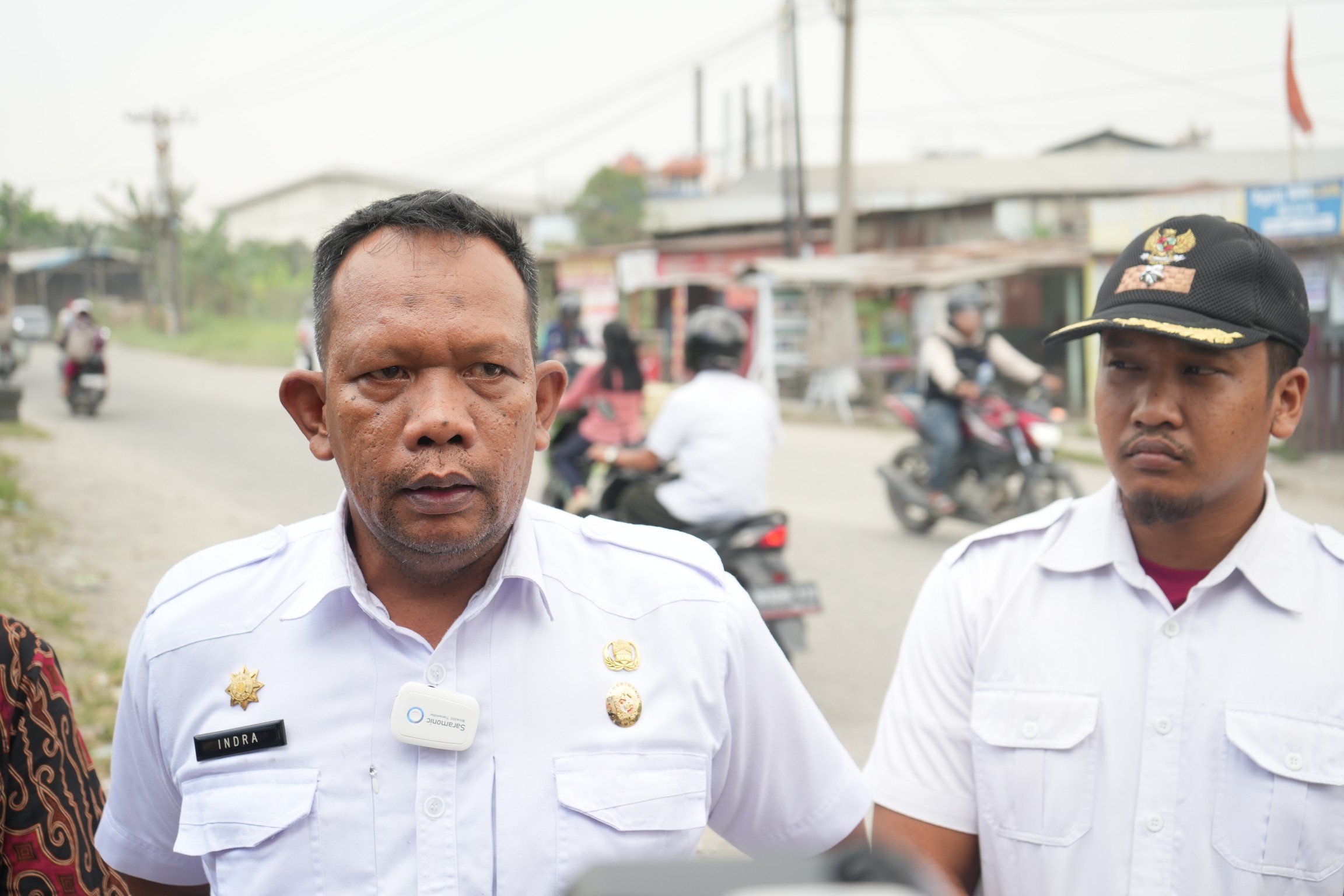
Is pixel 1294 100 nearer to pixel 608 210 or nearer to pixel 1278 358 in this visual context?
pixel 1278 358

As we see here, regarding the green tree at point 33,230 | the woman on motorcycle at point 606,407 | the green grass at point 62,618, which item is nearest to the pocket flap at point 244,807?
the green grass at point 62,618

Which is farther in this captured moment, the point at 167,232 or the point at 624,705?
the point at 167,232

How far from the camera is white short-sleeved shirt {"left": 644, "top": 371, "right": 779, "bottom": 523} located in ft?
17.5

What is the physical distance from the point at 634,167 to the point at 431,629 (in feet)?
156

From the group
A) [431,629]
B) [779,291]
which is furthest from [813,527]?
[779,291]

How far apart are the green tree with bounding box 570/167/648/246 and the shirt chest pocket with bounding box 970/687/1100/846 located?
33939mm

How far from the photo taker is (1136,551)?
1.90 meters

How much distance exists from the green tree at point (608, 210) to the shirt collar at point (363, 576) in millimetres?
34025

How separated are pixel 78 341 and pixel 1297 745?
16.6m

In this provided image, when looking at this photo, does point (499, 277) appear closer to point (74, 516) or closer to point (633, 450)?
point (633, 450)

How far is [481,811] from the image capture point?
4.78ft

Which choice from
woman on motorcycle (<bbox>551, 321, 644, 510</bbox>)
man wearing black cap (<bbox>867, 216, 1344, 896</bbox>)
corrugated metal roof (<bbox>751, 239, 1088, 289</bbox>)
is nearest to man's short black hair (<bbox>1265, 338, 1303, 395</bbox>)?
man wearing black cap (<bbox>867, 216, 1344, 896</bbox>)

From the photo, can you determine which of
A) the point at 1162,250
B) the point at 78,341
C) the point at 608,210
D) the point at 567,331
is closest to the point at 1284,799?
the point at 1162,250

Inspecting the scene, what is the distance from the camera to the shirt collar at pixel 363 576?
1.56 meters
